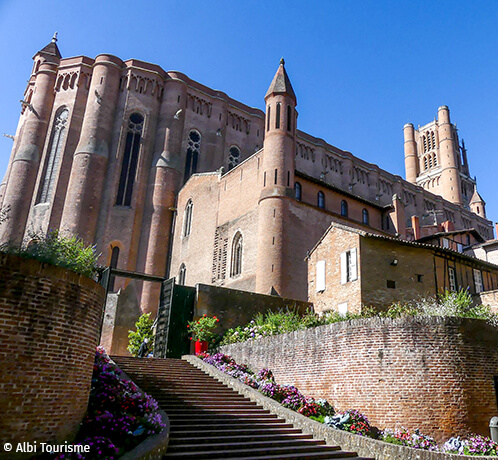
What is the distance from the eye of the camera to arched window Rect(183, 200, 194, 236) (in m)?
34.3

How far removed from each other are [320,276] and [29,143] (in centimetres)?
2746

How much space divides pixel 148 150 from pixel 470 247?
82.3 ft

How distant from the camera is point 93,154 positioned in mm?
34906

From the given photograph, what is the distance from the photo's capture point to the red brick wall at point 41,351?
6.86 meters

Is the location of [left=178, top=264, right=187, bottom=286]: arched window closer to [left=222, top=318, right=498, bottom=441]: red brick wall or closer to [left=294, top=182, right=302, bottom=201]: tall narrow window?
[left=294, top=182, right=302, bottom=201]: tall narrow window

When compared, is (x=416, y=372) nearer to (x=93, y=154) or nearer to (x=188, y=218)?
(x=188, y=218)

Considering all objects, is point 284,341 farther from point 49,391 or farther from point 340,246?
point 49,391

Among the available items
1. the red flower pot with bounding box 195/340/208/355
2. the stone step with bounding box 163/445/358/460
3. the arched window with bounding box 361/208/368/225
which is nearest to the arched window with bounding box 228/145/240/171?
the arched window with bounding box 361/208/368/225

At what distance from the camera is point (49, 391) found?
7.28m

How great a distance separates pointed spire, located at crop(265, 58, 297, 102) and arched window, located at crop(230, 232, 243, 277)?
9758mm

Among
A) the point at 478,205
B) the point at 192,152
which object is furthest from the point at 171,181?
the point at 478,205

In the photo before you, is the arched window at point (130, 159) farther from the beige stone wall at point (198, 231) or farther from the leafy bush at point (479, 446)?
the leafy bush at point (479, 446)

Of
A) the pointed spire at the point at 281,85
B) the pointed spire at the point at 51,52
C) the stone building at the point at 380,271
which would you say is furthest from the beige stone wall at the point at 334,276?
the pointed spire at the point at 51,52

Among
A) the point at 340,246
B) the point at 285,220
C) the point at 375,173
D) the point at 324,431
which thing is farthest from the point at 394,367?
the point at 375,173
